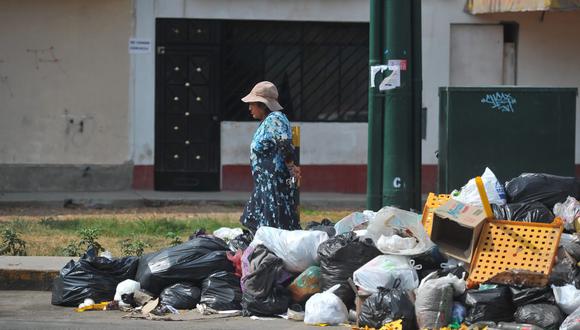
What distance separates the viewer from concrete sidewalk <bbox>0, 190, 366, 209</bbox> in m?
15.1

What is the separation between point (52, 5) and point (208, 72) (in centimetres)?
250

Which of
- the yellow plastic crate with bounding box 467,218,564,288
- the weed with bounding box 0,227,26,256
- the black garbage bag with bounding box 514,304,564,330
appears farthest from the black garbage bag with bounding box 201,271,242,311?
the weed with bounding box 0,227,26,256

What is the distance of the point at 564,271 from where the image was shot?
25.2 ft

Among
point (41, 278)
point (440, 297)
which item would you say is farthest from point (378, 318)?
point (41, 278)

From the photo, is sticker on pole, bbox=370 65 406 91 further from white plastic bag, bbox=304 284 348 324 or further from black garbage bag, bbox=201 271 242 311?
white plastic bag, bbox=304 284 348 324

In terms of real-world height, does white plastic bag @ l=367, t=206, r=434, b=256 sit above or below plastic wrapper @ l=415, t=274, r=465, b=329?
above

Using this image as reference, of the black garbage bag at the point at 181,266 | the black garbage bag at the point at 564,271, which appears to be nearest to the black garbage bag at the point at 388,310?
the black garbage bag at the point at 564,271

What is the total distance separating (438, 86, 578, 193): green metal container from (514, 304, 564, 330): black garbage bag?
2.39 m

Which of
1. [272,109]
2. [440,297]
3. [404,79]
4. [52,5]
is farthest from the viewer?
[52,5]

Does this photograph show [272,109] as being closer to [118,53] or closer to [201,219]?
[201,219]

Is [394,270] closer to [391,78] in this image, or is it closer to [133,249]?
[391,78]

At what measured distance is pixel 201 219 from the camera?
13.2 meters

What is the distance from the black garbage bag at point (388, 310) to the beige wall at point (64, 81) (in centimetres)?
912

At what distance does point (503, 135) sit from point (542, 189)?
1.10 meters
